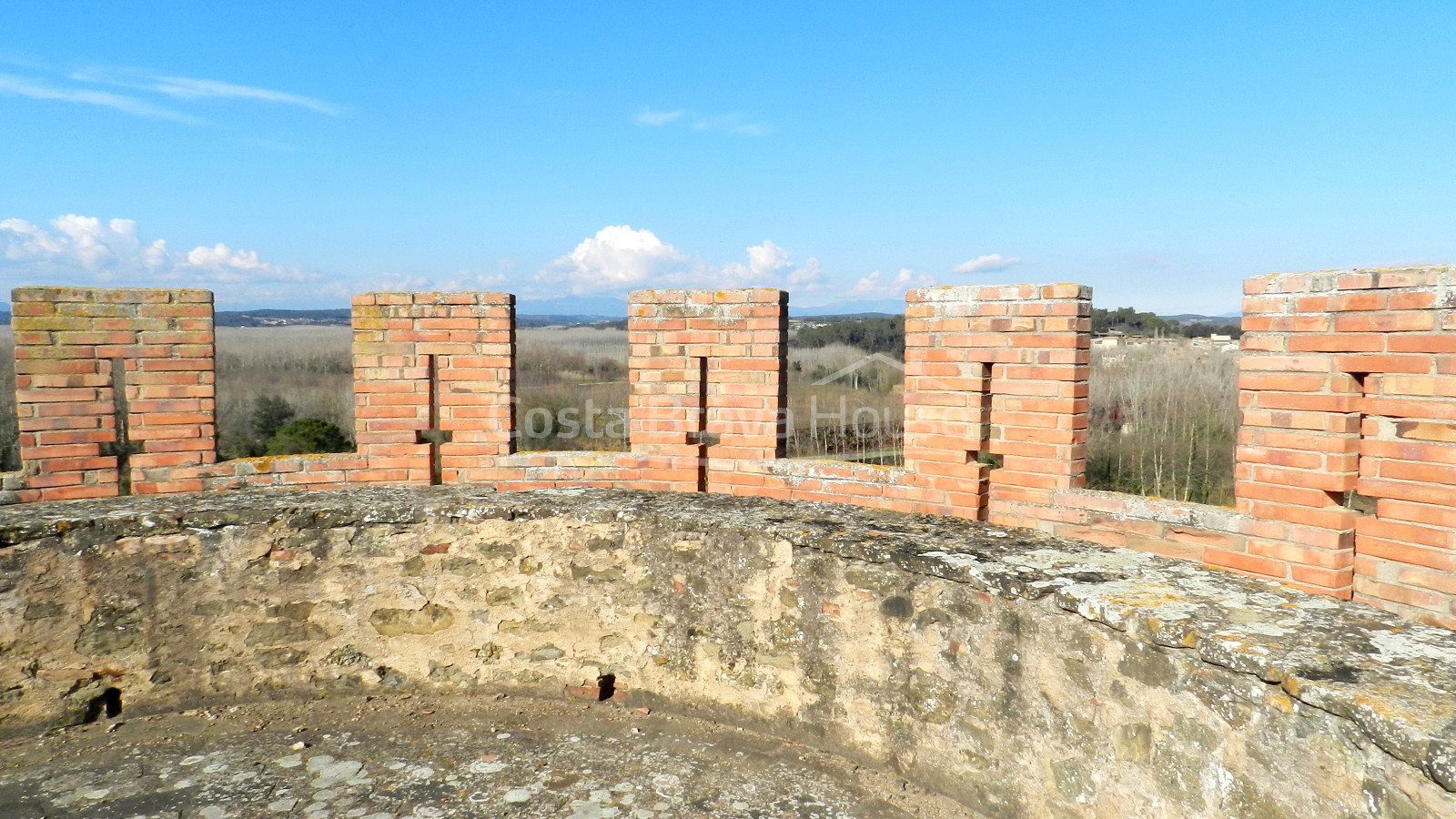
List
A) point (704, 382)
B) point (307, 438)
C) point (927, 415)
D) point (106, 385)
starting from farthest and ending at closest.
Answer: point (307, 438) < point (704, 382) < point (106, 385) < point (927, 415)

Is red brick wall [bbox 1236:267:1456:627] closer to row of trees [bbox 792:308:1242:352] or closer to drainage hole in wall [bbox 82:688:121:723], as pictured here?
drainage hole in wall [bbox 82:688:121:723]

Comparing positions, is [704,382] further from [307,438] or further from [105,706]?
[307,438]

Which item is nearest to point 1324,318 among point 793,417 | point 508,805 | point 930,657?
point 930,657

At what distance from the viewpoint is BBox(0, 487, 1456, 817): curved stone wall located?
8.45ft

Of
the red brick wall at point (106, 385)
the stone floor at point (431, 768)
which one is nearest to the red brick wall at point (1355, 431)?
the stone floor at point (431, 768)

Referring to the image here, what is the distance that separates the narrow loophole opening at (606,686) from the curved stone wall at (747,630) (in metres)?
0.01

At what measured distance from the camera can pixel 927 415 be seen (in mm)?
4309

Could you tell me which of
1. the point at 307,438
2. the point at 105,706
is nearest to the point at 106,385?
the point at 105,706

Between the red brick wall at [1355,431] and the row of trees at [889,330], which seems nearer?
the red brick wall at [1355,431]

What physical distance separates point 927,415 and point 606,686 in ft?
6.55

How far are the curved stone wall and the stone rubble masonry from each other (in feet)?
0.84

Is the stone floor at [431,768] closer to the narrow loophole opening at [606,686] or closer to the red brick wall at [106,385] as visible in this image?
the narrow loophole opening at [606,686]

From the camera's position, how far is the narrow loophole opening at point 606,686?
4324 mm

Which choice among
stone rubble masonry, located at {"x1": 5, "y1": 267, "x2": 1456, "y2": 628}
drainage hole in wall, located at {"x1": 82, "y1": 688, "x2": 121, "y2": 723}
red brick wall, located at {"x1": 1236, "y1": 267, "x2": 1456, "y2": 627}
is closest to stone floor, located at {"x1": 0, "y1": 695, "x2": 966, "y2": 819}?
drainage hole in wall, located at {"x1": 82, "y1": 688, "x2": 121, "y2": 723}
